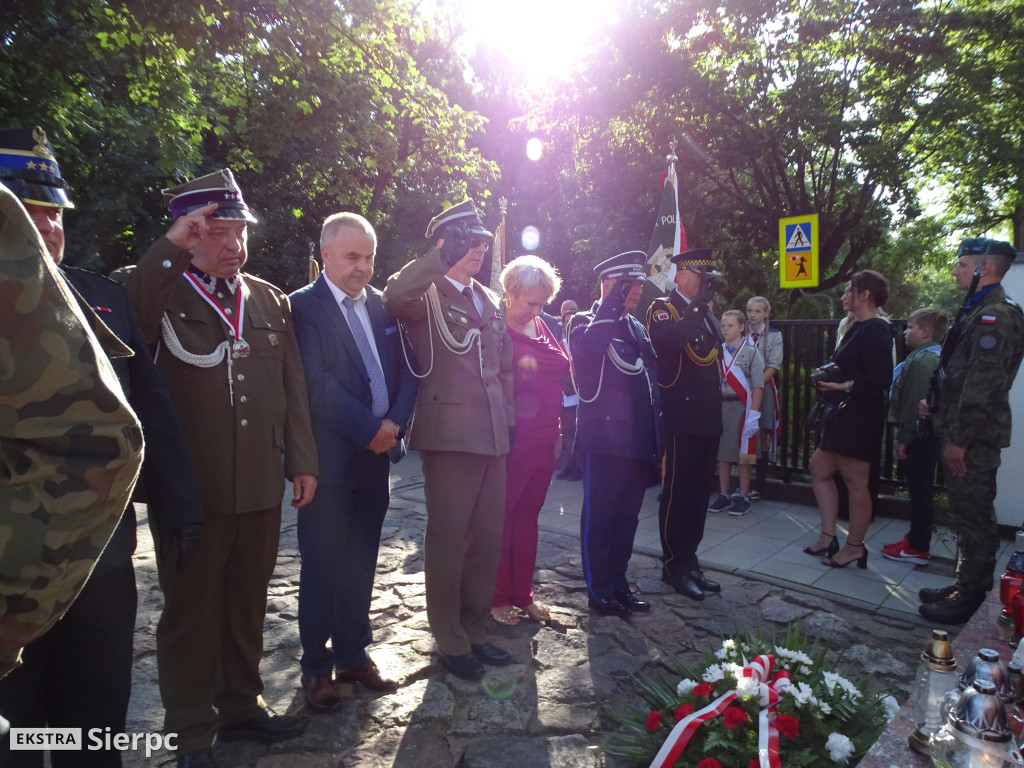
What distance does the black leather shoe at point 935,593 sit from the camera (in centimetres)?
415

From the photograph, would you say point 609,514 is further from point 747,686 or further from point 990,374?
point 990,374

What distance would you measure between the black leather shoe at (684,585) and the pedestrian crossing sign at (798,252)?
4.69m

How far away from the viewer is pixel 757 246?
701 inches

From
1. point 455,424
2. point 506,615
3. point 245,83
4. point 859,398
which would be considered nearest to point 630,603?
point 506,615

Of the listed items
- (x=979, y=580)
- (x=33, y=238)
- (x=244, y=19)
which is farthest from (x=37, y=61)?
(x=979, y=580)

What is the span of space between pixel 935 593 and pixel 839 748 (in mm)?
2623

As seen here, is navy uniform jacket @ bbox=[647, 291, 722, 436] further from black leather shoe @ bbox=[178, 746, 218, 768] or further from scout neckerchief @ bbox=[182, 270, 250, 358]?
black leather shoe @ bbox=[178, 746, 218, 768]

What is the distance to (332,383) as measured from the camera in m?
2.95

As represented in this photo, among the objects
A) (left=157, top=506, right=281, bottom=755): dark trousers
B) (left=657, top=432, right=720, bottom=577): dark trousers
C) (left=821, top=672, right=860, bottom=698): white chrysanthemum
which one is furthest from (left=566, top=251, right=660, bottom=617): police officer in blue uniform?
(left=157, top=506, right=281, bottom=755): dark trousers

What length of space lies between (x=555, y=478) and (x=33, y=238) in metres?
7.57

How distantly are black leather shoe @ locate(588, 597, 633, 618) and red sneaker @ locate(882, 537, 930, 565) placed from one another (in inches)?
98.9

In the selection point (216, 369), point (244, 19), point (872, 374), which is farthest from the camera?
point (244, 19)

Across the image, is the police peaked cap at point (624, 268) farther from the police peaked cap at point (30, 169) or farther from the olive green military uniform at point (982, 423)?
the police peaked cap at point (30, 169)

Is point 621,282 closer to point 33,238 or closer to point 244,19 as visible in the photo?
point 33,238
